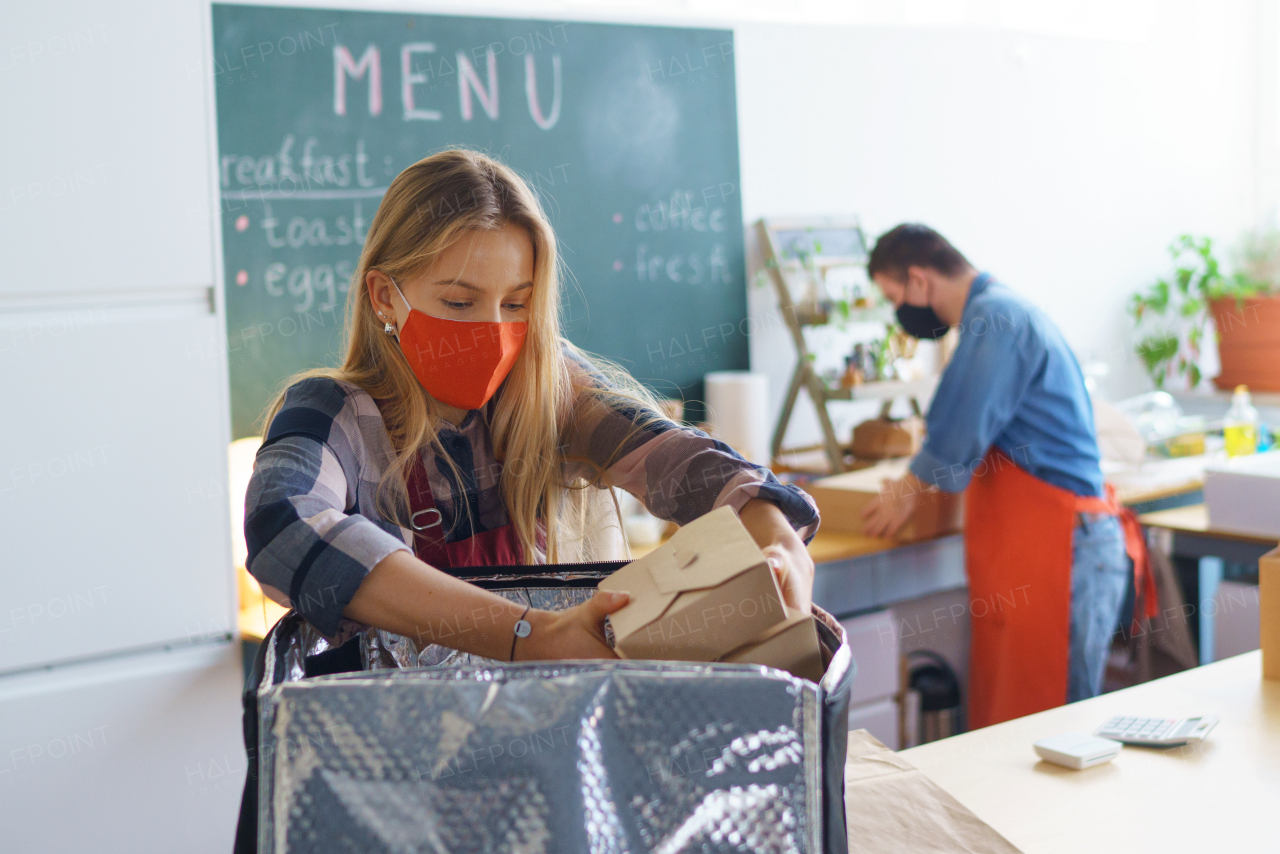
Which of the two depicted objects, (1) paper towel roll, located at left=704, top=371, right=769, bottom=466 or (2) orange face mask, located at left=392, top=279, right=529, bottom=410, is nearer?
(2) orange face mask, located at left=392, top=279, right=529, bottom=410

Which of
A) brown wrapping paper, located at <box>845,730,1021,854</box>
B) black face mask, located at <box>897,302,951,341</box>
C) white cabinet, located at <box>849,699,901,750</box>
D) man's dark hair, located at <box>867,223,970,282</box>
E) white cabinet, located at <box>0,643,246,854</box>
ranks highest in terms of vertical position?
man's dark hair, located at <box>867,223,970,282</box>

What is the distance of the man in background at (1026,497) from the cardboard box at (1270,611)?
81cm

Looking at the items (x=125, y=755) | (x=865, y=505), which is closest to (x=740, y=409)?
(x=865, y=505)

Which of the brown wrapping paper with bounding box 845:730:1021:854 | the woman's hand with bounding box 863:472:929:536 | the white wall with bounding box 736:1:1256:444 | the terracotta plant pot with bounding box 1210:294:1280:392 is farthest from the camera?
the terracotta plant pot with bounding box 1210:294:1280:392

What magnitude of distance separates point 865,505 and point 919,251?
60cm

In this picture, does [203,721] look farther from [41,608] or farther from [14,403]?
[14,403]

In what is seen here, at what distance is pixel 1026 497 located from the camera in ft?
7.38

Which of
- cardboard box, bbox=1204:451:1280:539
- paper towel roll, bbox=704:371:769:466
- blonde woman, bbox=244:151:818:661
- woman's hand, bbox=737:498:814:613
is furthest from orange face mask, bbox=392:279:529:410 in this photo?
cardboard box, bbox=1204:451:1280:539

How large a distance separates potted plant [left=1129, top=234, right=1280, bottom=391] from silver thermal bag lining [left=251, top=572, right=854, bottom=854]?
3.70 meters

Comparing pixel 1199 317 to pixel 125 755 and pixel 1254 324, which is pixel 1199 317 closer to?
pixel 1254 324

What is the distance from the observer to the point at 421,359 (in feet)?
3.32

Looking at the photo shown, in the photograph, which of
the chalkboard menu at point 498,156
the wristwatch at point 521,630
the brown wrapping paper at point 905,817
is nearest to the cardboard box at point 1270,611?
the brown wrapping paper at point 905,817

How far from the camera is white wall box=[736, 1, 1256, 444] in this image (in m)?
3.07

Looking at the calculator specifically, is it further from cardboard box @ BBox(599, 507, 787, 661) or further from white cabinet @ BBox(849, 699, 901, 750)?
white cabinet @ BBox(849, 699, 901, 750)
